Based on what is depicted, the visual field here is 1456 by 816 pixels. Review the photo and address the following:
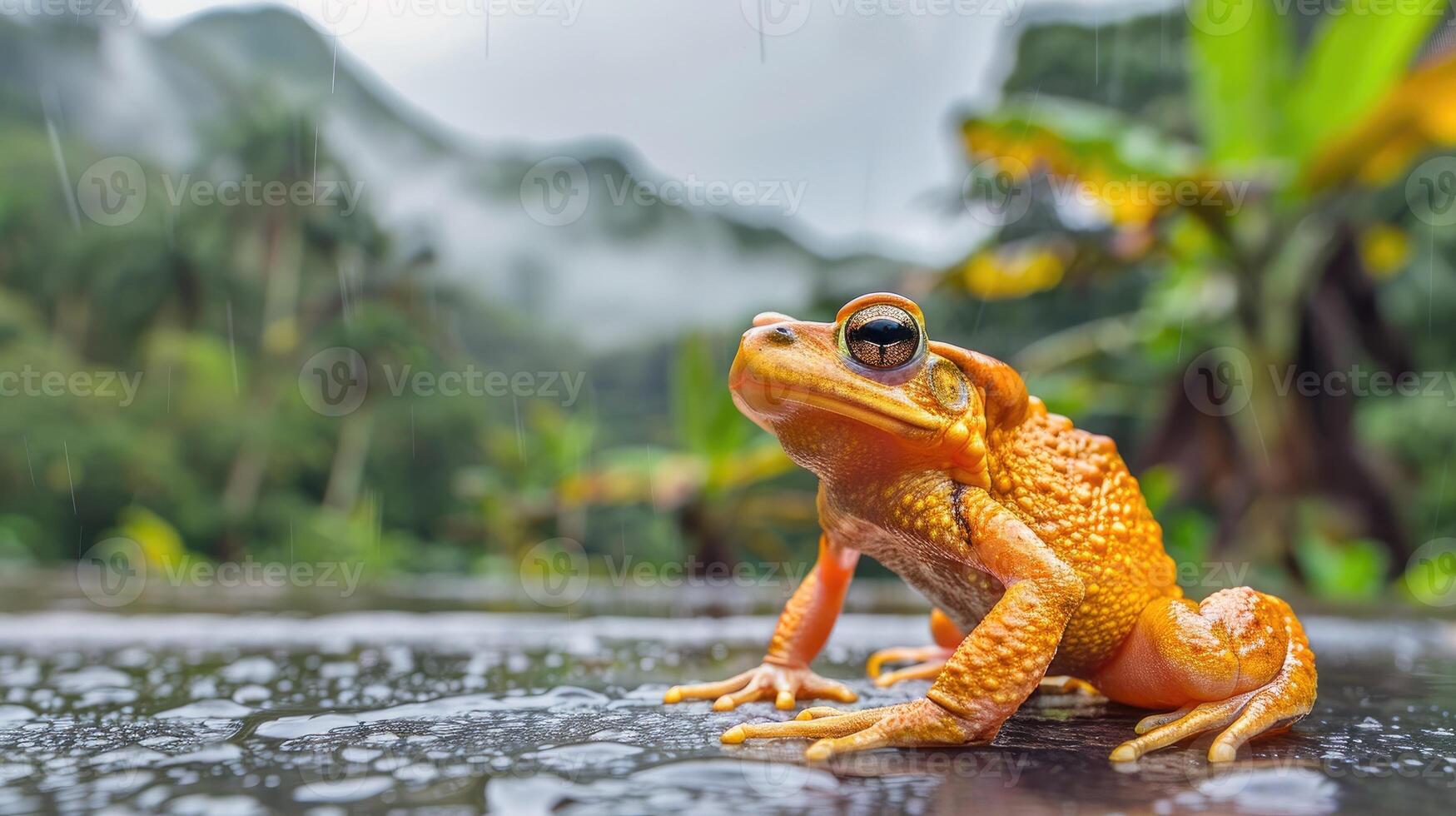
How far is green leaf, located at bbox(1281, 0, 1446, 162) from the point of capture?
5723 mm

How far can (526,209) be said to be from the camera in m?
31.1

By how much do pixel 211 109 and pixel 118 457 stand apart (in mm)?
11493

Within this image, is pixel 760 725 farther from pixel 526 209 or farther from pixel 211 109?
pixel 526 209

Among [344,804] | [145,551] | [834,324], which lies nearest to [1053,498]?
[834,324]
